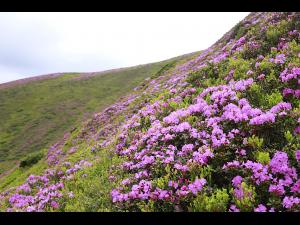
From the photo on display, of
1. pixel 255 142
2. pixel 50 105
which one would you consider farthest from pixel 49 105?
pixel 255 142

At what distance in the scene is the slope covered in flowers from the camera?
8047 millimetres

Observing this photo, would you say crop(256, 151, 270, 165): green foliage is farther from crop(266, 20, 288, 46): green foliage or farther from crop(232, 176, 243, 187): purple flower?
crop(266, 20, 288, 46): green foliage

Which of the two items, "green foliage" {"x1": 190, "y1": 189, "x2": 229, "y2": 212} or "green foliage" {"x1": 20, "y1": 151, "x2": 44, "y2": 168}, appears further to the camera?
"green foliage" {"x1": 20, "y1": 151, "x2": 44, "y2": 168}

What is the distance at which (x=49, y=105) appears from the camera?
182ft

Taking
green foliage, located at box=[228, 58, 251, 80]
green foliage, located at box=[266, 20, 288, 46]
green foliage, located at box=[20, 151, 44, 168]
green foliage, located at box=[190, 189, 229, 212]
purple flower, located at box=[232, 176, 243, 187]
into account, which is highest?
green foliage, located at box=[266, 20, 288, 46]

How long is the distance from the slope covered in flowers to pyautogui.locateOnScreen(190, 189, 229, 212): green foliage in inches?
0.9

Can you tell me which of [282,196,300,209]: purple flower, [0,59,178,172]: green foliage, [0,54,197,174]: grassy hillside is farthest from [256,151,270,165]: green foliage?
[0,54,197,174]: grassy hillside

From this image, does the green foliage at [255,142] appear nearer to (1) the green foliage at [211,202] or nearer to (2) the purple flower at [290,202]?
(1) the green foliage at [211,202]

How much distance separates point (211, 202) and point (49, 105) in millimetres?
51019

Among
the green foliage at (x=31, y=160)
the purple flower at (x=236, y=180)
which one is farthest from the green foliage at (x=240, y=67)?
the green foliage at (x=31, y=160)

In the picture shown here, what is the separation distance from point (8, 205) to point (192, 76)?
10809 mm

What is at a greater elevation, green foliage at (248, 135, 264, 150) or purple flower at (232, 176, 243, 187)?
green foliage at (248, 135, 264, 150)

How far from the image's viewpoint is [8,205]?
46.4ft
